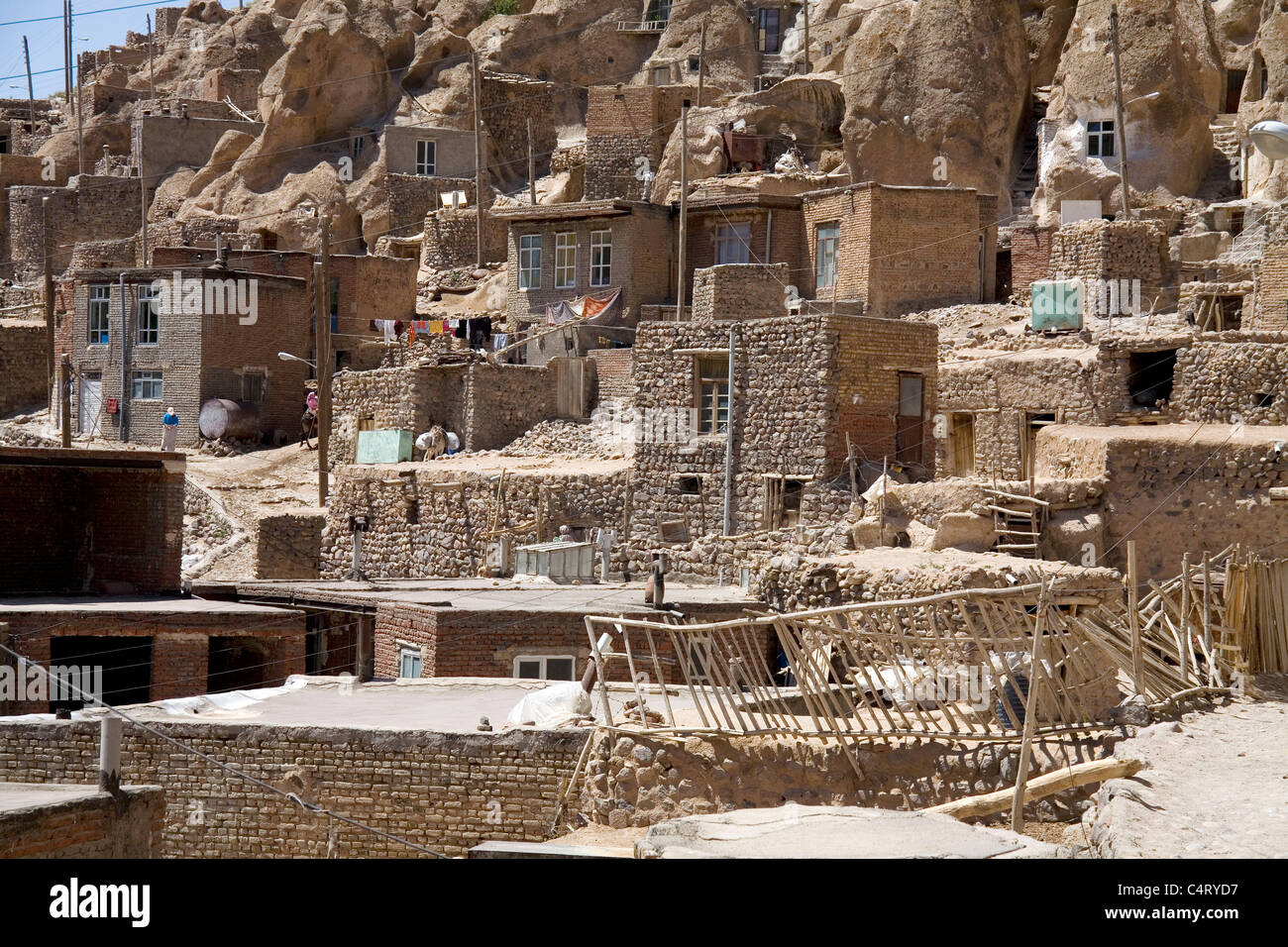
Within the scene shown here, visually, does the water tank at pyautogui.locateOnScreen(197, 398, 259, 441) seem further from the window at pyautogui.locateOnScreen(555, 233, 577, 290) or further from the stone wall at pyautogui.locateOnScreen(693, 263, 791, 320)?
the stone wall at pyautogui.locateOnScreen(693, 263, 791, 320)

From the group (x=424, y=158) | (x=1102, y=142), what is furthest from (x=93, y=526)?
(x=424, y=158)

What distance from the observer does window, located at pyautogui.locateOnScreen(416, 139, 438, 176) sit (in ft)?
160

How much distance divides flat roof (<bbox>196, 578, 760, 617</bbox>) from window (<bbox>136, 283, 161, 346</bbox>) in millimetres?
17745

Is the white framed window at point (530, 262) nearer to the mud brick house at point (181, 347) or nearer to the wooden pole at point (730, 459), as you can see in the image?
the mud brick house at point (181, 347)

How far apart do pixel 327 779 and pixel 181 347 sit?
25025 millimetres

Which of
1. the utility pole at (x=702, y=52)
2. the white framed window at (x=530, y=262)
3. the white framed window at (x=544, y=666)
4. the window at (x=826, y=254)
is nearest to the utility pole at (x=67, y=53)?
the utility pole at (x=702, y=52)

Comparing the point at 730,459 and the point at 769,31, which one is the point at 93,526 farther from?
the point at 769,31

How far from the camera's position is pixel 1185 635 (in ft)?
42.0

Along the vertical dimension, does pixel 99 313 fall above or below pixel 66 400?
above

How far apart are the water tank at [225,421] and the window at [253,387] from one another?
74cm

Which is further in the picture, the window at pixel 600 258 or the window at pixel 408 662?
the window at pixel 600 258

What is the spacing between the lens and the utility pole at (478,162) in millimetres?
43438

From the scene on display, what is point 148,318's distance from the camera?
125 ft

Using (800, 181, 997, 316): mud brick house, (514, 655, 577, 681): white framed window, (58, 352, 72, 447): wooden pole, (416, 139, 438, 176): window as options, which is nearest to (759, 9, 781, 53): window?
(416, 139, 438, 176): window
